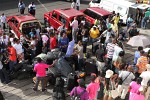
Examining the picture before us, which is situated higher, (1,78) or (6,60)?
(6,60)

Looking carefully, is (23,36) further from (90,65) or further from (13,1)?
(13,1)

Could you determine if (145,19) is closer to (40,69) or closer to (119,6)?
(119,6)

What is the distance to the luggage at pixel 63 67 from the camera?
39.2ft

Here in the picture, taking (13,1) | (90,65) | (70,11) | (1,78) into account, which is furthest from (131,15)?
(13,1)

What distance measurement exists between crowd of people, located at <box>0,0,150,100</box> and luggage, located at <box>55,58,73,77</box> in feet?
2.90

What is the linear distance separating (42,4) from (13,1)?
3.26 metres

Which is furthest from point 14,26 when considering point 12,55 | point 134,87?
point 134,87

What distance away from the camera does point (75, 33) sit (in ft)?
52.6

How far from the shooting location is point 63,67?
39.5 feet

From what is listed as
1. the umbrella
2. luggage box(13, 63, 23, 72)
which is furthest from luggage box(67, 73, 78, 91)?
the umbrella

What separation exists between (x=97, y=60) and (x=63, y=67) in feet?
5.45

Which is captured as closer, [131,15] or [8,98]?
[8,98]

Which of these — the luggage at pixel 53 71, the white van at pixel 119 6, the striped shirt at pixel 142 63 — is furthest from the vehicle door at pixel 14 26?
the white van at pixel 119 6

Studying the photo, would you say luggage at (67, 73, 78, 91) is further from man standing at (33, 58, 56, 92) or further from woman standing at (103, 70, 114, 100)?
woman standing at (103, 70, 114, 100)
